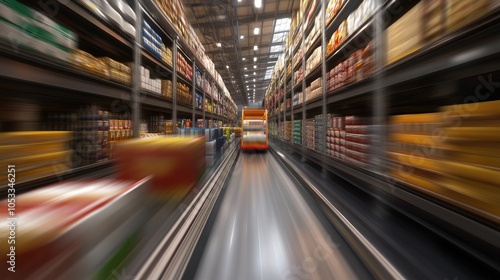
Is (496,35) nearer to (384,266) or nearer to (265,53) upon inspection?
(384,266)

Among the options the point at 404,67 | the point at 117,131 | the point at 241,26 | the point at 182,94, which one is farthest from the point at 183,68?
the point at 241,26

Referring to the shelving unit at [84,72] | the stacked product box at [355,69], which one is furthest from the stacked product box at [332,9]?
the shelving unit at [84,72]

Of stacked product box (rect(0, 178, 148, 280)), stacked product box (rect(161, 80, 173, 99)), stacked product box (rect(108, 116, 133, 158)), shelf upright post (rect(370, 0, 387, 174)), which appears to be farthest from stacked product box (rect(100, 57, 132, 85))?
shelf upright post (rect(370, 0, 387, 174))

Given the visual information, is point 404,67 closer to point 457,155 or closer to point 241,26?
point 457,155

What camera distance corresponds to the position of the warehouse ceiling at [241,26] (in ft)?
25.0

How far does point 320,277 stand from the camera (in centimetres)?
103

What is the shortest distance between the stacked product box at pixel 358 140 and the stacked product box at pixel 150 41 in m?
2.72

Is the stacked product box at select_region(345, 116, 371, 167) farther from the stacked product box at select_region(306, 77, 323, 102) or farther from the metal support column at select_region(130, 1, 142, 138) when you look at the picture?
the metal support column at select_region(130, 1, 142, 138)

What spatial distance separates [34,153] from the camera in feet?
4.06

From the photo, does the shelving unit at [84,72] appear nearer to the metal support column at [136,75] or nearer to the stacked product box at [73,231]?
the metal support column at [136,75]

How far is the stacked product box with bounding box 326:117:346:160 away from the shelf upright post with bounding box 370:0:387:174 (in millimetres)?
965

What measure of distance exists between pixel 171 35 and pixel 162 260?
11.2ft

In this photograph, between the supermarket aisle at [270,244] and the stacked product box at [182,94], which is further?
the stacked product box at [182,94]

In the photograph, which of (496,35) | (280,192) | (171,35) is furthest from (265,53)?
(496,35)
